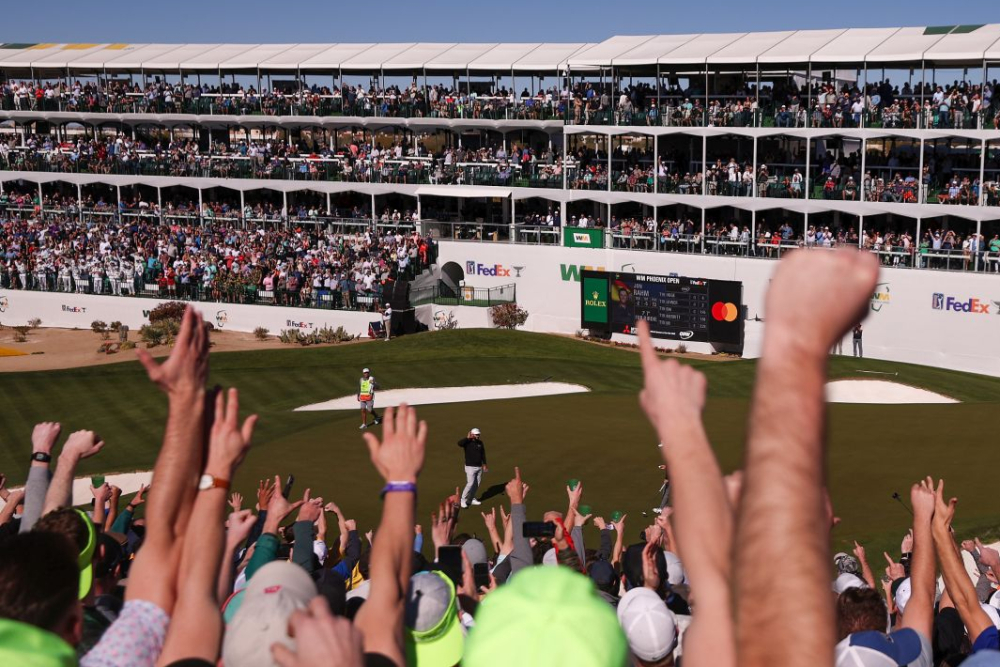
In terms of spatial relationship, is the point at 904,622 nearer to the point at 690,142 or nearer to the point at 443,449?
the point at 443,449

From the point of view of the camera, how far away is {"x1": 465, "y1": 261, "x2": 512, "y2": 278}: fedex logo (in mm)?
46781

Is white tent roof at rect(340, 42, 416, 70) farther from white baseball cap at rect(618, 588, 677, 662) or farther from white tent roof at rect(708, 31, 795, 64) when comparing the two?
white baseball cap at rect(618, 588, 677, 662)

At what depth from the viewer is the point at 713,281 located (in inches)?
1576

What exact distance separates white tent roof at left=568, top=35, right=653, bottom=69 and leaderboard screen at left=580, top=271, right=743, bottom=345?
11437mm

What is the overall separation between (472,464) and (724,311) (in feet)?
74.9

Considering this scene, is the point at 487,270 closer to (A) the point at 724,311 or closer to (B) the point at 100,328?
(A) the point at 724,311

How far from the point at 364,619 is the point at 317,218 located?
49460 mm

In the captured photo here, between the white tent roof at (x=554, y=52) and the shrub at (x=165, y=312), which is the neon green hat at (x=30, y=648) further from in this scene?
the shrub at (x=165, y=312)

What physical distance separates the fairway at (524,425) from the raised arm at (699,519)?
8261mm

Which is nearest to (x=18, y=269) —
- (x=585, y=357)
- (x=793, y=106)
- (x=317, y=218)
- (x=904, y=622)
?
(x=317, y=218)

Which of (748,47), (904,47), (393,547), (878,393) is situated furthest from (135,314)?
(393,547)

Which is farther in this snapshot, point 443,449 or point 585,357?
point 585,357

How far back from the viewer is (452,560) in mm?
8266

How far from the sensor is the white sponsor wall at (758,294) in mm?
37375
